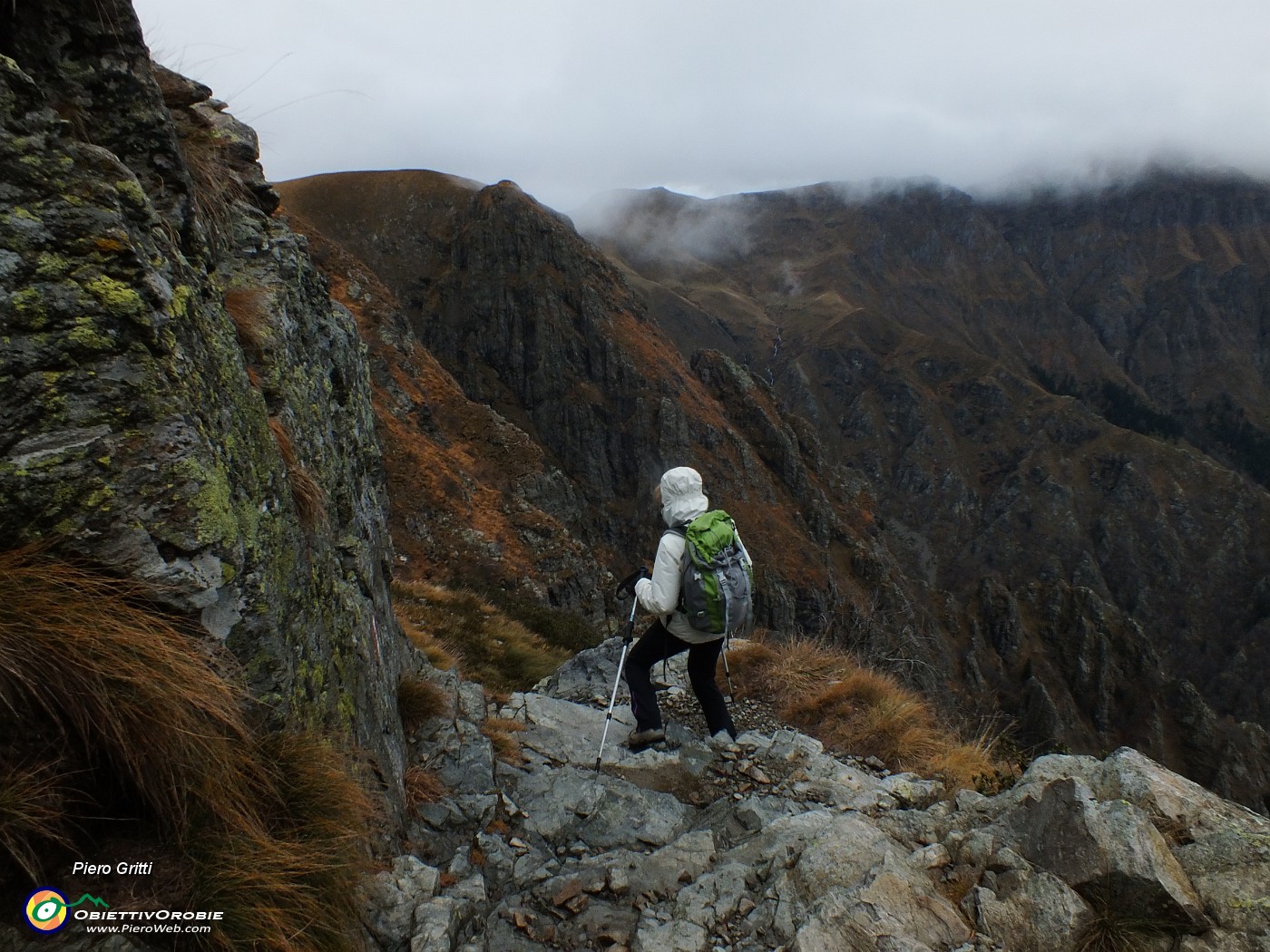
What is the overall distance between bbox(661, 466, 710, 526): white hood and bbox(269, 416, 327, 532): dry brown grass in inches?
105

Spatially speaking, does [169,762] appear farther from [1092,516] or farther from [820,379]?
[820,379]

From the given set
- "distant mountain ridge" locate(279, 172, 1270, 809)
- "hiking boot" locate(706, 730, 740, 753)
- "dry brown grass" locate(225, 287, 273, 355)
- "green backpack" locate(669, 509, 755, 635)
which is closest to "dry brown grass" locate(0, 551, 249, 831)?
"dry brown grass" locate(225, 287, 273, 355)

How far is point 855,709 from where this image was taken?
8188 millimetres

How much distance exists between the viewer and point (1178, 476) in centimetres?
15012

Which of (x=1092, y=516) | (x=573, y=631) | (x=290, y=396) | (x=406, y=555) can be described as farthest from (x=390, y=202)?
(x=1092, y=516)

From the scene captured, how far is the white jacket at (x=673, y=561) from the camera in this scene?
571cm

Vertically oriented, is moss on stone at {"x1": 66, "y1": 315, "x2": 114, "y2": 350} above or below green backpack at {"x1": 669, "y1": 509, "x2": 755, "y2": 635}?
above

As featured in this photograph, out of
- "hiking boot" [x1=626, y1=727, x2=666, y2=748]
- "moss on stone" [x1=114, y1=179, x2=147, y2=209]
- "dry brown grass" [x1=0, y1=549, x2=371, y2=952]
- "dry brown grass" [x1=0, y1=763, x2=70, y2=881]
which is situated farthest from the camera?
"hiking boot" [x1=626, y1=727, x2=666, y2=748]

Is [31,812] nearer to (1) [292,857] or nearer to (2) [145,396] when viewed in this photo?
(1) [292,857]

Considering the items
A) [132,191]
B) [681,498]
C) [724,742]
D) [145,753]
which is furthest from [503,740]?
[132,191]

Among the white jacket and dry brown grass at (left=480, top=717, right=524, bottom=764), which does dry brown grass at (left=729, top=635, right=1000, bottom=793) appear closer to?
the white jacket

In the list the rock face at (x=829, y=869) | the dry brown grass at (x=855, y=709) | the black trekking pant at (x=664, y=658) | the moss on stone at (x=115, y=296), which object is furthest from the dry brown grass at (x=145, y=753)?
the dry brown grass at (x=855, y=709)

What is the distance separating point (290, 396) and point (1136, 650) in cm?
13047

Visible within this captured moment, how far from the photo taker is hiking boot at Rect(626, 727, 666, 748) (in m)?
6.65
